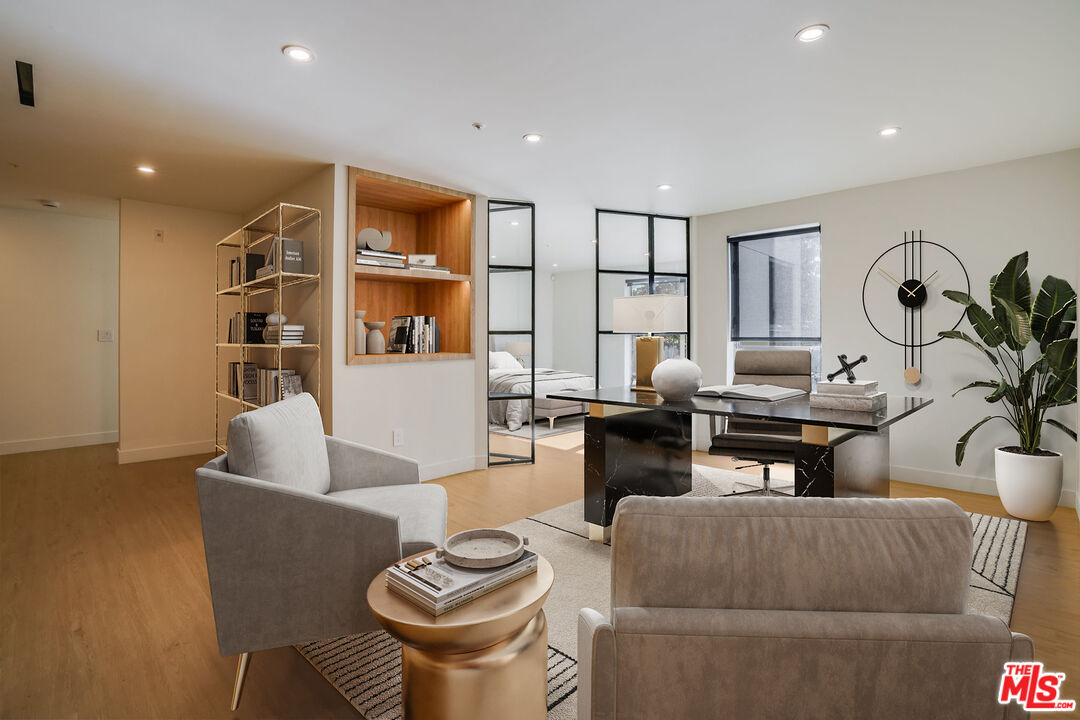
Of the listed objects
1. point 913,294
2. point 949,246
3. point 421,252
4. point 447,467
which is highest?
point 421,252

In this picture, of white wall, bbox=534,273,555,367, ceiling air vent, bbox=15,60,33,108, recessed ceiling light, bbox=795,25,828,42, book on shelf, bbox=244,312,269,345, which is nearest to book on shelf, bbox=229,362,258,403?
book on shelf, bbox=244,312,269,345

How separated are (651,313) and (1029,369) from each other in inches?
96.4

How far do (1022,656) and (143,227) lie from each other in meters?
6.12

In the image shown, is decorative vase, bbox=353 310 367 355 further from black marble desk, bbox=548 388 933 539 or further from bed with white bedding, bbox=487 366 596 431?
black marble desk, bbox=548 388 933 539

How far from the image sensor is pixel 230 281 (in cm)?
499

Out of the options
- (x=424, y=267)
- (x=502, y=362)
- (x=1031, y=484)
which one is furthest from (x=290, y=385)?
(x=1031, y=484)

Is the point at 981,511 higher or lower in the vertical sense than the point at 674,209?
lower

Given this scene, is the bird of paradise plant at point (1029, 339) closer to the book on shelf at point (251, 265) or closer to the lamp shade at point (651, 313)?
the lamp shade at point (651, 313)

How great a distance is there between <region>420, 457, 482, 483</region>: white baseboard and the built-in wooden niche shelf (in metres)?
0.83

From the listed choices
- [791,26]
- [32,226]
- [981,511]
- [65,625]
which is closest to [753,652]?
[791,26]

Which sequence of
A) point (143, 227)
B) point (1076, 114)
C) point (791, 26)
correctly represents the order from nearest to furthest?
point (791, 26) < point (1076, 114) < point (143, 227)

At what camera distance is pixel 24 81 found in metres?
2.54

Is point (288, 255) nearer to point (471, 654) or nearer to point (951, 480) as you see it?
point (471, 654)

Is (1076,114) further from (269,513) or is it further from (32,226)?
(32,226)
